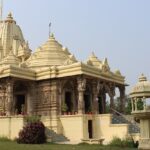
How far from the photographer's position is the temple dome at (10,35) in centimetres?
4381

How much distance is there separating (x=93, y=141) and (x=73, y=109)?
28.1ft

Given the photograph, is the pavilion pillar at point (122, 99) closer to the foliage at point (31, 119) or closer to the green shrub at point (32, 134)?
the foliage at point (31, 119)

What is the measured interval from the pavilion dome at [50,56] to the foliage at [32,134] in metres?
9.16

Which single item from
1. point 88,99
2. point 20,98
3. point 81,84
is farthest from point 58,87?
point 20,98

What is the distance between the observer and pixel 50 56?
3512cm

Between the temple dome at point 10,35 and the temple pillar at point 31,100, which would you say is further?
the temple dome at point 10,35

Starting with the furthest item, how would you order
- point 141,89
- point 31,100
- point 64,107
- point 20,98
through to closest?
point 20,98 < point 31,100 < point 64,107 < point 141,89

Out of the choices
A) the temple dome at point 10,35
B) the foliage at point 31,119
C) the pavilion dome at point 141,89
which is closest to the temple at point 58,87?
the foliage at point 31,119

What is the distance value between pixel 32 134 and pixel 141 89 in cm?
926

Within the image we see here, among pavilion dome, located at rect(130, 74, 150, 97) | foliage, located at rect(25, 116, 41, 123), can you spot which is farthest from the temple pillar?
pavilion dome, located at rect(130, 74, 150, 97)

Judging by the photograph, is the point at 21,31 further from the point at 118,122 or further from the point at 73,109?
the point at 118,122

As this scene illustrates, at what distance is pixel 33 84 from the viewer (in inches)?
1309

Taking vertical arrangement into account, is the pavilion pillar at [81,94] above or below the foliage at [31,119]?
above

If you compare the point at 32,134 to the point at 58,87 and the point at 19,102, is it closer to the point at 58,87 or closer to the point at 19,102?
the point at 58,87
